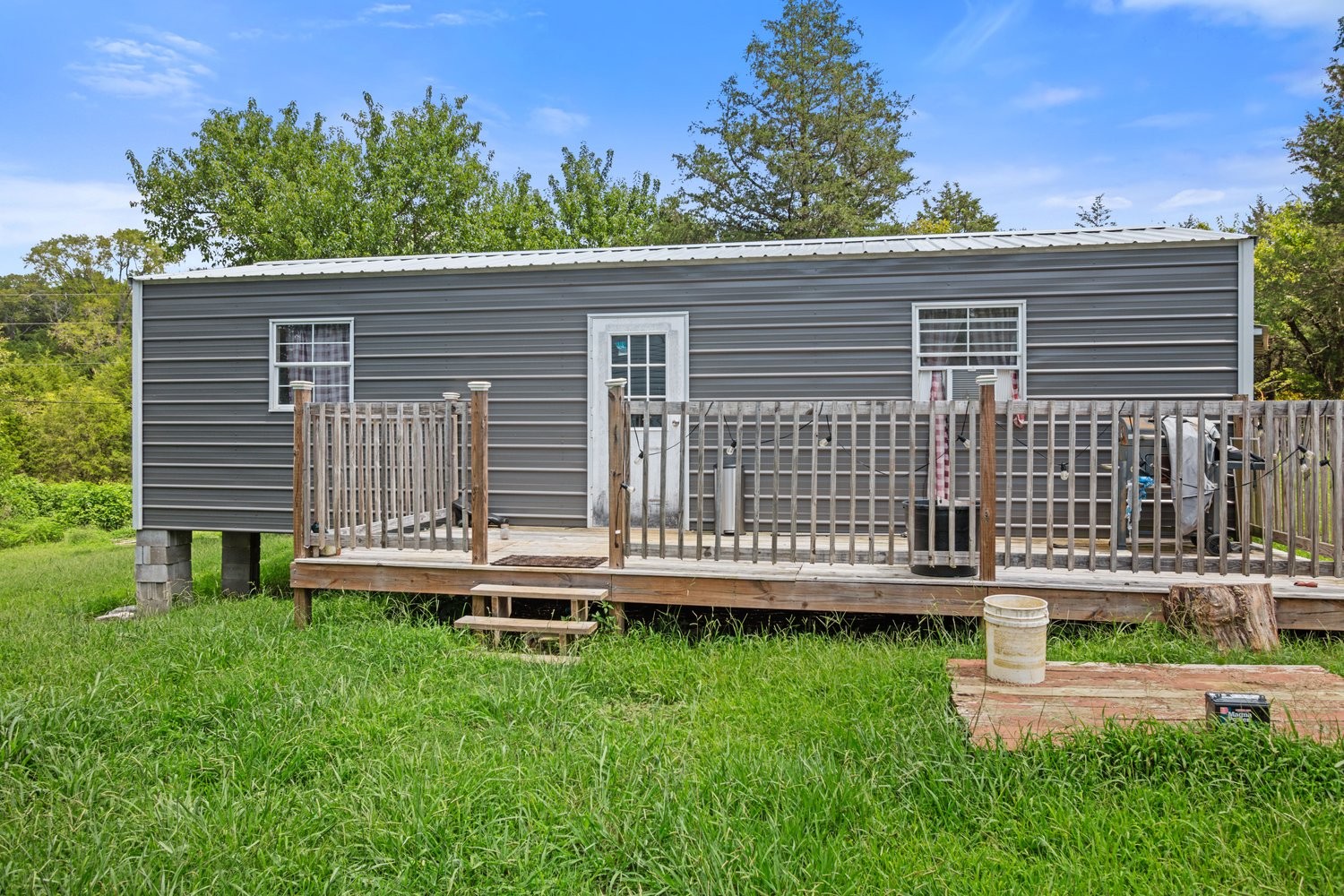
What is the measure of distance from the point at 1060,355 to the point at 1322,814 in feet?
15.3

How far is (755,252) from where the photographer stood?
7387 millimetres

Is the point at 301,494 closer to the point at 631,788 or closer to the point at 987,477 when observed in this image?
the point at 631,788

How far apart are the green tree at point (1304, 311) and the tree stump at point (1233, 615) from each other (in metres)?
11.1

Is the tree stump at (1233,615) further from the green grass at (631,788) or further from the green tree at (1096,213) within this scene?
the green tree at (1096,213)

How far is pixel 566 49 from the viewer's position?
23609 millimetres

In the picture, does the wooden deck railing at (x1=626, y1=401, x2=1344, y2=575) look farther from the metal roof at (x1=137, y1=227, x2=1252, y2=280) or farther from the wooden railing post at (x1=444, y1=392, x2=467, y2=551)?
the metal roof at (x1=137, y1=227, x2=1252, y2=280)

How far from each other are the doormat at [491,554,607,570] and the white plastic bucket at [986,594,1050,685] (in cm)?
267

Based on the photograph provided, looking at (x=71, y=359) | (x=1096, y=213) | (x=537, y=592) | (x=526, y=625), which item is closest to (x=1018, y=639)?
(x=526, y=625)

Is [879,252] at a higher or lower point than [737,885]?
higher

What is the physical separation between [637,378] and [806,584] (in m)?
2.94

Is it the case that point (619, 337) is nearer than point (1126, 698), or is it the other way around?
point (1126, 698)

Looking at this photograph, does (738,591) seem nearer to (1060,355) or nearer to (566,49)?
(1060,355)

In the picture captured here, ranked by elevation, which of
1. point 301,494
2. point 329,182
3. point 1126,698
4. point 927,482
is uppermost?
point 329,182

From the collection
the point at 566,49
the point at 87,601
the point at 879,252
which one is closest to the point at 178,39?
the point at 566,49
